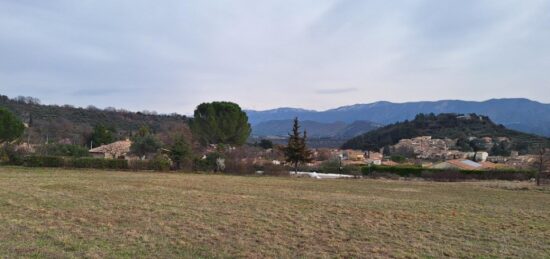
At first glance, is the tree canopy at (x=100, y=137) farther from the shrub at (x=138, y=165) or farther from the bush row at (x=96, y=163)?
the shrub at (x=138, y=165)

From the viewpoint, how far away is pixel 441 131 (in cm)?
11500

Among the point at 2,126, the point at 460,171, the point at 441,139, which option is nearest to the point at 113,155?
the point at 2,126

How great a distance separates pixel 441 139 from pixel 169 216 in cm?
10539

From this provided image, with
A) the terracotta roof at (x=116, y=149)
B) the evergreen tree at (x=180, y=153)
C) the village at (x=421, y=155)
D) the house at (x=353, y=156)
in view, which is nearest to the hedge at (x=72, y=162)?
the evergreen tree at (x=180, y=153)

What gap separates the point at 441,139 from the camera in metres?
108

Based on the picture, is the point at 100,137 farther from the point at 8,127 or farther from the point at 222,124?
the point at 222,124

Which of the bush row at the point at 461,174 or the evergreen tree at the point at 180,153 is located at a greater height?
the evergreen tree at the point at 180,153

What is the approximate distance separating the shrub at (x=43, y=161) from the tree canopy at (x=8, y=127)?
1137 centimetres

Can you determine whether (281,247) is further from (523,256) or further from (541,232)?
(541,232)

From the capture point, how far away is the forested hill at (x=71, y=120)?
66438mm

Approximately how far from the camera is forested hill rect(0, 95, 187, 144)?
66438mm

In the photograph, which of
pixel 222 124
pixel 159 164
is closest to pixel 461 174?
pixel 222 124

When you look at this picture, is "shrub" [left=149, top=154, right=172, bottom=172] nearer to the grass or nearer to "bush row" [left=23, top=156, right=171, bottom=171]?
"bush row" [left=23, top=156, right=171, bottom=171]

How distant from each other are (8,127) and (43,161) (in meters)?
13.1
